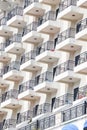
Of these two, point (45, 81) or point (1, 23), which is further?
point (1, 23)

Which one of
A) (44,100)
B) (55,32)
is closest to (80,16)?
(55,32)

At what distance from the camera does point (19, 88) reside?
163ft

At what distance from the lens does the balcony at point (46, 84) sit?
A: 4369 cm

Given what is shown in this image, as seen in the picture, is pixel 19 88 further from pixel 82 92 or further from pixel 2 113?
pixel 82 92

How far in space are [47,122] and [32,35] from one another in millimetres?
10026

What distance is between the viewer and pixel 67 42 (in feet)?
137

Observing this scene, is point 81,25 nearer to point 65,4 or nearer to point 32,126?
point 65,4

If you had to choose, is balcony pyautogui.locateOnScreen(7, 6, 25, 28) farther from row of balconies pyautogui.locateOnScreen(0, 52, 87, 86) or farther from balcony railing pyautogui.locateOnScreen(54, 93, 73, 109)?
balcony railing pyautogui.locateOnScreen(54, 93, 73, 109)

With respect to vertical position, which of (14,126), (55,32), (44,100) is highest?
(55,32)

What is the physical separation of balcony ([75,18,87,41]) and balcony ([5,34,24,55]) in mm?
8590

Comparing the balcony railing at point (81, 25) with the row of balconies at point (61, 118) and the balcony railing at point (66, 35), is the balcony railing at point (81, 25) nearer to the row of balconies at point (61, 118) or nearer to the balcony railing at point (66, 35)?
the balcony railing at point (66, 35)

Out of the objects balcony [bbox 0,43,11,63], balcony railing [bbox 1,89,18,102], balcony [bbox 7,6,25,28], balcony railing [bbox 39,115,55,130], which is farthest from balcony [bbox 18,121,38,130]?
balcony [bbox 7,6,25,28]

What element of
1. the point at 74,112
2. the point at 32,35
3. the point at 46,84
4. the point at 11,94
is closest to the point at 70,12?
the point at 46,84

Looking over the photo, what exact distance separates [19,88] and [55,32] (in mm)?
6917
